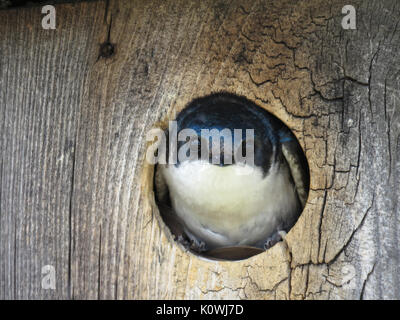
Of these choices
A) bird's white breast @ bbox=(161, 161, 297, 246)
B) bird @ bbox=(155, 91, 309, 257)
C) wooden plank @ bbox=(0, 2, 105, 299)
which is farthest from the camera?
bird's white breast @ bbox=(161, 161, 297, 246)

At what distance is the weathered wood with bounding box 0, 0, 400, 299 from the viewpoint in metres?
1.19

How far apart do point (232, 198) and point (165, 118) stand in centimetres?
53

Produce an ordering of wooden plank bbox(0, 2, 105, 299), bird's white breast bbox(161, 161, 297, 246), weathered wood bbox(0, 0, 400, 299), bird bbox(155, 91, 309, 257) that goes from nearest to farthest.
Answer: weathered wood bbox(0, 0, 400, 299), wooden plank bbox(0, 2, 105, 299), bird bbox(155, 91, 309, 257), bird's white breast bbox(161, 161, 297, 246)

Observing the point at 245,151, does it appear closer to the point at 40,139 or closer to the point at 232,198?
the point at 232,198

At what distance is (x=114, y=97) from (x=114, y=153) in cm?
16

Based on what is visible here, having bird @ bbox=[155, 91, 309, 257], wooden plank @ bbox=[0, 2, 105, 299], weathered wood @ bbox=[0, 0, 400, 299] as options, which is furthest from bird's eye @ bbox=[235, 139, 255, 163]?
wooden plank @ bbox=[0, 2, 105, 299]

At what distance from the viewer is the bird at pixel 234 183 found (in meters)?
1.57

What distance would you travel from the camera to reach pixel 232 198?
5.74 ft

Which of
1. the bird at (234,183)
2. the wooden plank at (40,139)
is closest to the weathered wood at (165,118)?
the wooden plank at (40,139)

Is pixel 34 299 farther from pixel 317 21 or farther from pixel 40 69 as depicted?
pixel 317 21

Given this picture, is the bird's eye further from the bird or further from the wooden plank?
the wooden plank

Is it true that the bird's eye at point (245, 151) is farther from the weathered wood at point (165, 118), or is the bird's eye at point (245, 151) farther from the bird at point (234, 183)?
the weathered wood at point (165, 118)

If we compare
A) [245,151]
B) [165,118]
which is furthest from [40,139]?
[245,151]

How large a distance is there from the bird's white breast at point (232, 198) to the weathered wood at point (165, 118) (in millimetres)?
384
